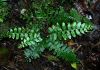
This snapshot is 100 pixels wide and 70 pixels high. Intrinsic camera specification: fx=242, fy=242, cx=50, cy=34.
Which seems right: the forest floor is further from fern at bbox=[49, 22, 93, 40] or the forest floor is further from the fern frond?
fern at bbox=[49, 22, 93, 40]

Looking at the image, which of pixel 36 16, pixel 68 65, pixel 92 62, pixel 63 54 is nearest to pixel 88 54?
pixel 92 62

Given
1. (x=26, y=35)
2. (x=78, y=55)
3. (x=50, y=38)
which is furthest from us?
(x=78, y=55)

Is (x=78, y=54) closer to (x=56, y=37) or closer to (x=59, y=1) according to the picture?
(x=56, y=37)

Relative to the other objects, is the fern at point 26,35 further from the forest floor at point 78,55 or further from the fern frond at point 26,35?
the forest floor at point 78,55

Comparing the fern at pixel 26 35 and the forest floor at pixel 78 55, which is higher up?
the fern at pixel 26 35

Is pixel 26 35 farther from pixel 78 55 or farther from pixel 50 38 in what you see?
pixel 78 55

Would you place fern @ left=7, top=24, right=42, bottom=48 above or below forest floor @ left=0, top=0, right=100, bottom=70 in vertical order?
above

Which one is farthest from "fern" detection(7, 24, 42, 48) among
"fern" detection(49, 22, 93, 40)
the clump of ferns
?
"fern" detection(49, 22, 93, 40)

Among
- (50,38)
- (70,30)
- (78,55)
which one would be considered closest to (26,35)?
(50,38)

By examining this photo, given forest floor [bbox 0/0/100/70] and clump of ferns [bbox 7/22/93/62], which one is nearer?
clump of ferns [bbox 7/22/93/62]

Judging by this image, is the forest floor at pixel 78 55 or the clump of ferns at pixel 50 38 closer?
the clump of ferns at pixel 50 38

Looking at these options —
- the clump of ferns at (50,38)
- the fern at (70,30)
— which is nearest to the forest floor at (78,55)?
the clump of ferns at (50,38)
